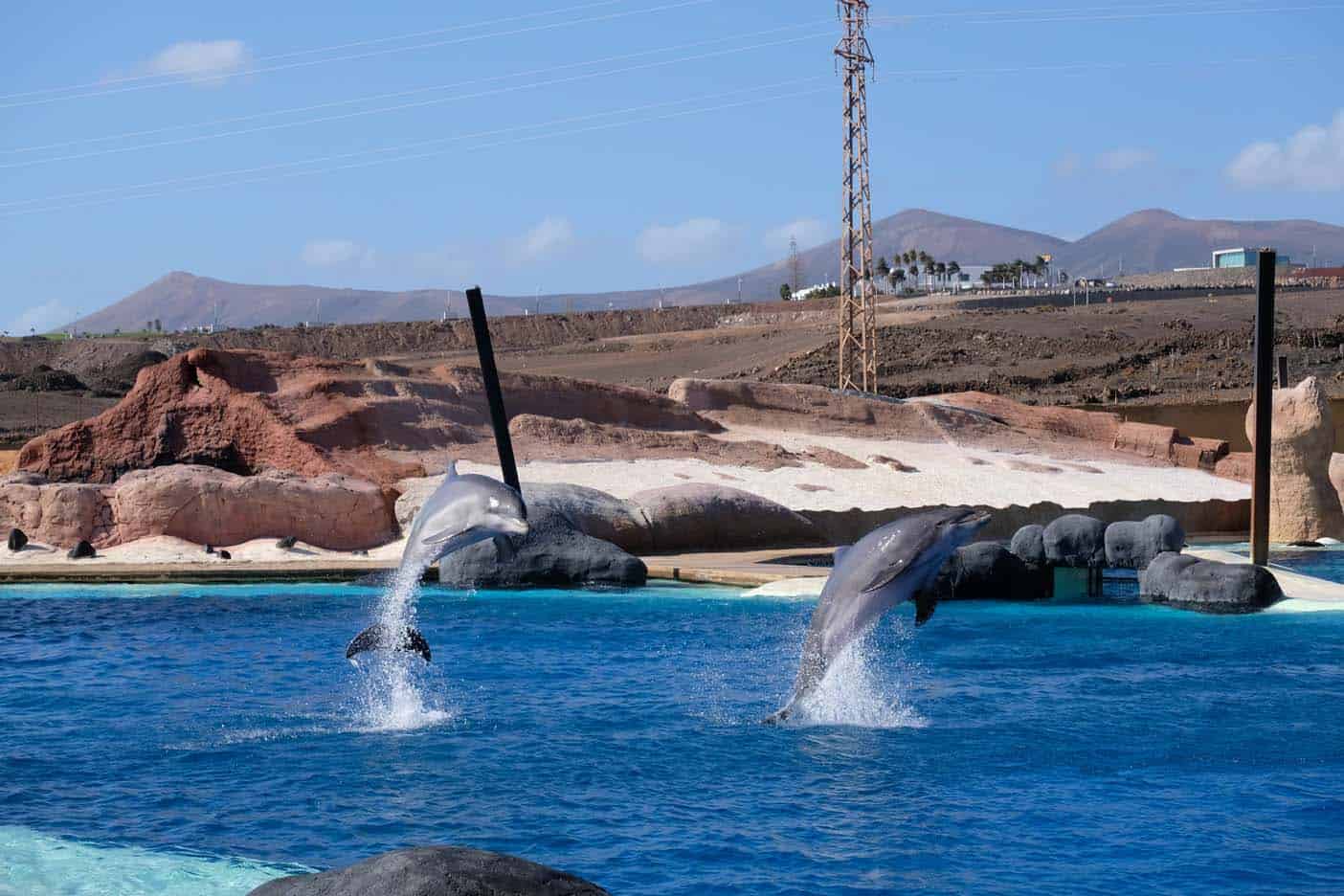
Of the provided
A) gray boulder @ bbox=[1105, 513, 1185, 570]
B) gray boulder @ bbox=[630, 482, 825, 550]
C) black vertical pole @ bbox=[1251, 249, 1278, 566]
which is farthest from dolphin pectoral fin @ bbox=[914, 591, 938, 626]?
gray boulder @ bbox=[630, 482, 825, 550]

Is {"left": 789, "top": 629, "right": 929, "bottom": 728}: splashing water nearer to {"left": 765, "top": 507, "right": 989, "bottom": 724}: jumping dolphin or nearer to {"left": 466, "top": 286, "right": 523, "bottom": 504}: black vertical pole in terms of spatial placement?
{"left": 765, "top": 507, "right": 989, "bottom": 724}: jumping dolphin

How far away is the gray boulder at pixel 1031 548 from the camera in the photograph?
1681 centimetres

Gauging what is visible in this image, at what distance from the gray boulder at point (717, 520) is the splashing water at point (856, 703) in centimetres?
844

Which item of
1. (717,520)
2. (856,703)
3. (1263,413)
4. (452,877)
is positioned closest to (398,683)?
(856,703)

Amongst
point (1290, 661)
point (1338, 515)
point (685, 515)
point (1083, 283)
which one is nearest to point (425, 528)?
point (1290, 661)

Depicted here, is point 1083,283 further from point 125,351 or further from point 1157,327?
point 125,351

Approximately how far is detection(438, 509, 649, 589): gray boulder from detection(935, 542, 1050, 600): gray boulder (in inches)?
136

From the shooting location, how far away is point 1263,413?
1686 cm

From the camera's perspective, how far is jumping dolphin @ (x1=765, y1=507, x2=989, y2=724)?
807 centimetres

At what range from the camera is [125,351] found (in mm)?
74375

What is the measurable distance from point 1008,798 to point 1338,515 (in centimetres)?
1484

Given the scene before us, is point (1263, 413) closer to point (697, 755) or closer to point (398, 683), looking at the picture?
point (697, 755)

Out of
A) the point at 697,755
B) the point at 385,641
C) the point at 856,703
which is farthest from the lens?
the point at 856,703

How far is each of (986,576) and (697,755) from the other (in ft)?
24.4
